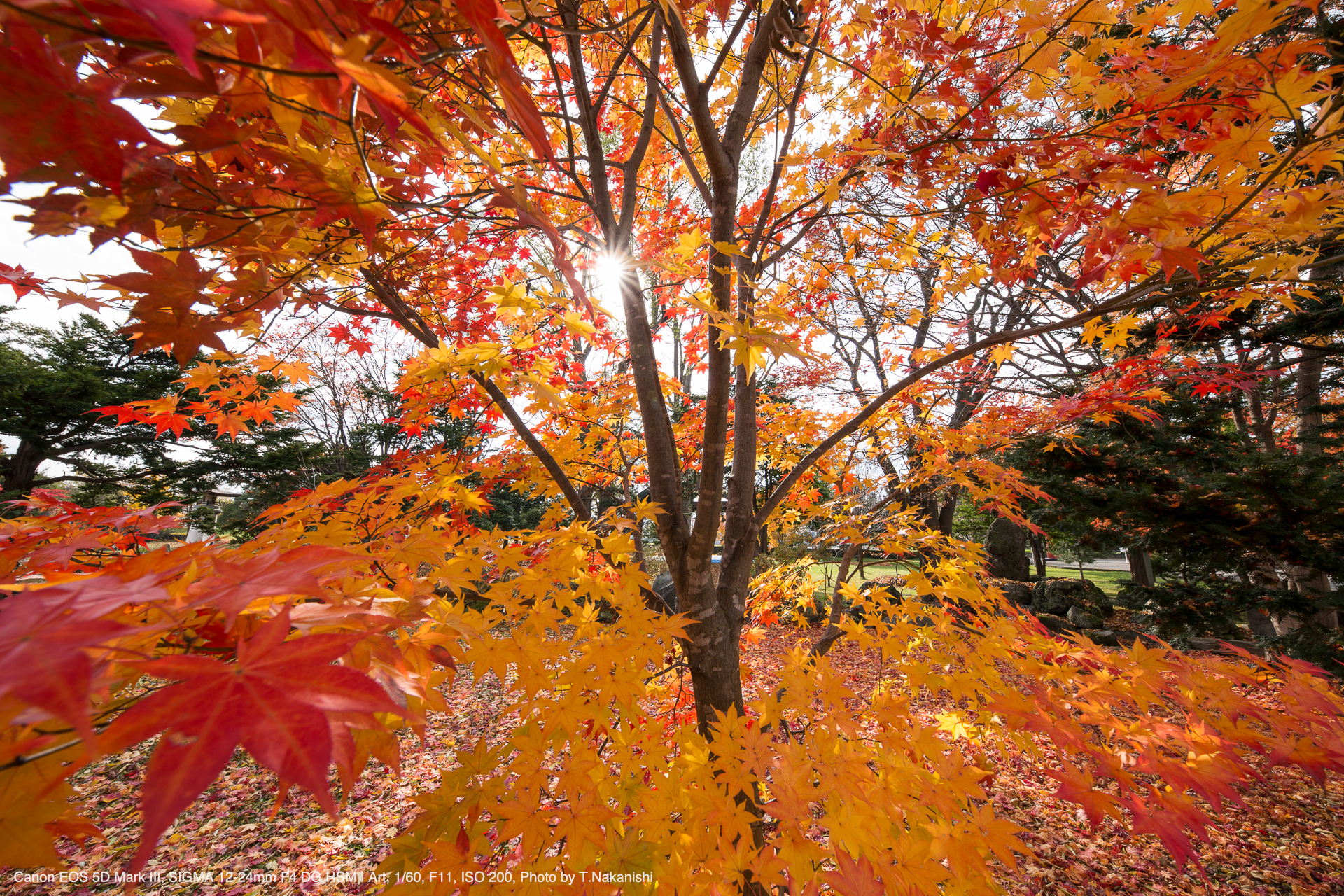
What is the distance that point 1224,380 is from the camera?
388 cm

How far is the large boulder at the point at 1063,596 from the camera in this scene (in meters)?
8.57

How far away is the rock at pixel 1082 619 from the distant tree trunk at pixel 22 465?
742 inches

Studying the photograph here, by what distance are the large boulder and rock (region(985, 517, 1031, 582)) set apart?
848mm

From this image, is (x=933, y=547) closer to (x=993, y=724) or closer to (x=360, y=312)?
(x=993, y=724)

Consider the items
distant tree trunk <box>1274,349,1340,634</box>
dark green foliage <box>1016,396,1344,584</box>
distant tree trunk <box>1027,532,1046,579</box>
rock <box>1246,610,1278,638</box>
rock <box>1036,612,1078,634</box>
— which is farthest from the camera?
distant tree trunk <box>1027,532,1046,579</box>

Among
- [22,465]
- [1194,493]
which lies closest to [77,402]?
[22,465]

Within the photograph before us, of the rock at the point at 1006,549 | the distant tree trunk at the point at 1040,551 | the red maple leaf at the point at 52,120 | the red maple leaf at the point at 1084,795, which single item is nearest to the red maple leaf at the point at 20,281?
the red maple leaf at the point at 52,120

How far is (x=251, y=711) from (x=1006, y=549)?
12.3 m

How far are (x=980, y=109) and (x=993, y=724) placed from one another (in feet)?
9.02

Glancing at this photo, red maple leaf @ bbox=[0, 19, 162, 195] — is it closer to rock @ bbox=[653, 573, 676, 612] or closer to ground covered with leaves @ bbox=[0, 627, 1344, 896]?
ground covered with leaves @ bbox=[0, 627, 1344, 896]

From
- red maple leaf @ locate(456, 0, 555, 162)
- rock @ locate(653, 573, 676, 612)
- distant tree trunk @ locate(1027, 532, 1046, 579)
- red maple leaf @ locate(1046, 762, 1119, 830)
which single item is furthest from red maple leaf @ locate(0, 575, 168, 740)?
distant tree trunk @ locate(1027, 532, 1046, 579)

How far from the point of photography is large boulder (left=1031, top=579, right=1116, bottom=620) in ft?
28.1

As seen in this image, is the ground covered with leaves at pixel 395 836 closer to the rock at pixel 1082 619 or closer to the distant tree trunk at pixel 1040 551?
the rock at pixel 1082 619

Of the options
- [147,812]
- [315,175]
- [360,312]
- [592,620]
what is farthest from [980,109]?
[147,812]
